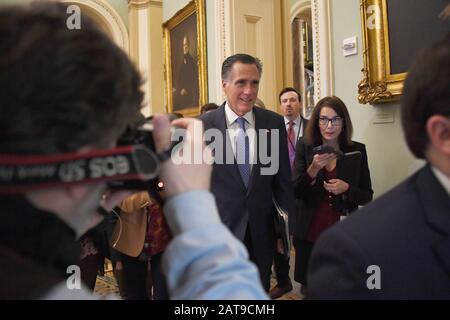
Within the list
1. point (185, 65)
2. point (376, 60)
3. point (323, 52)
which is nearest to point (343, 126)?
A: point (376, 60)

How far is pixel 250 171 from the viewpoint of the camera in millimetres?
2783

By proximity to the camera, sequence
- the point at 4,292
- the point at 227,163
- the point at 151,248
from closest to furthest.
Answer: the point at 4,292 → the point at 227,163 → the point at 151,248

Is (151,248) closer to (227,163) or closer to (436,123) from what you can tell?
(227,163)

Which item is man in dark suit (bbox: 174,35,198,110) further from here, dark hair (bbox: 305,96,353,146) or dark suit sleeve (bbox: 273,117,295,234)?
dark suit sleeve (bbox: 273,117,295,234)

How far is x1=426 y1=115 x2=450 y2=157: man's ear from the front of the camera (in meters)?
1.06

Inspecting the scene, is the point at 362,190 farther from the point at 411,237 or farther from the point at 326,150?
the point at 411,237

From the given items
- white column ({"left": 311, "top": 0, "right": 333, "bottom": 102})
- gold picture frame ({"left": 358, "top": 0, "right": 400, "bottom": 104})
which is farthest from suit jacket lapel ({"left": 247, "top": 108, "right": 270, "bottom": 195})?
white column ({"left": 311, "top": 0, "right": 333, "bottom": 102})

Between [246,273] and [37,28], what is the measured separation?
0.51m

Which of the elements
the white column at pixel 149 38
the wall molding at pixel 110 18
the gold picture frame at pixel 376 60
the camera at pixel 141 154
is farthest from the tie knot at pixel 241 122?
the wall molding at pixel 110 18

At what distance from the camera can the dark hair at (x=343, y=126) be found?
127 inches

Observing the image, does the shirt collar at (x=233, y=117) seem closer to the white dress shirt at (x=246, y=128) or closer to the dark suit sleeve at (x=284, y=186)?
the white dress shirt at (x=246, y=128)

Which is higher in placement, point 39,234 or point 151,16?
point 151,16

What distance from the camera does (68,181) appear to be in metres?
0.72
